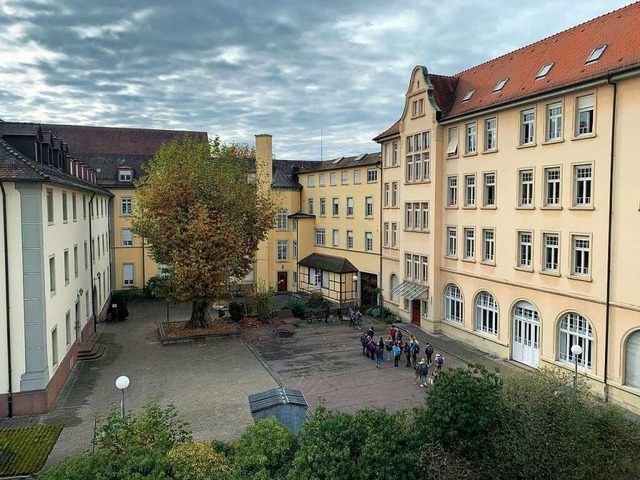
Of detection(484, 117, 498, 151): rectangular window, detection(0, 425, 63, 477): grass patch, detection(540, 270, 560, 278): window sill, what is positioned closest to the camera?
detection(0, 425, 63, 477): grass patch

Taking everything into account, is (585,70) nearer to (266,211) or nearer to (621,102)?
(621,102)

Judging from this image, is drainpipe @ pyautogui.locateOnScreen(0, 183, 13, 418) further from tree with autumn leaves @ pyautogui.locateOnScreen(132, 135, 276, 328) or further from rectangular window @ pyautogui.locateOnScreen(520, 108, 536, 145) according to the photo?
rectangular window @ pyautogui.locateOnScreen(520, 108, 536, 145)

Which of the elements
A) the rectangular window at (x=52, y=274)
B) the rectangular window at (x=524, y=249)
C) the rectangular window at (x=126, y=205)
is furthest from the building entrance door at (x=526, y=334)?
the rectangular window at (x=126, y=205)

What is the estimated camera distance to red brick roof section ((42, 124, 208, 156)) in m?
55.1

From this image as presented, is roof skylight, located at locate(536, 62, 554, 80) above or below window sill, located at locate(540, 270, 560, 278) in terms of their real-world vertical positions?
above

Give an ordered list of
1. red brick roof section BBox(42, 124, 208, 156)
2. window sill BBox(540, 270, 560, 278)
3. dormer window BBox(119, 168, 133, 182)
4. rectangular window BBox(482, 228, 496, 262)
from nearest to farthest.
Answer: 1. window sill BBox(540, 270, 560, 278)
2. rectangular window BBox(482, 228, 496, 262)
3. dormer window BBox(119, 168, 133, 182)
4. red brick roof section BBox(42, 124, 208, 156)

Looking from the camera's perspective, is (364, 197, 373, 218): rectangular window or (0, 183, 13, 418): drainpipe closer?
(0, 183, 13, 418): drainpipe

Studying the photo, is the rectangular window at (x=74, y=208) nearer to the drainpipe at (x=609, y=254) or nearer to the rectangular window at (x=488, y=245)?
the rectangular window at (x=488, y=245)

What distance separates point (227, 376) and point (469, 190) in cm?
1595

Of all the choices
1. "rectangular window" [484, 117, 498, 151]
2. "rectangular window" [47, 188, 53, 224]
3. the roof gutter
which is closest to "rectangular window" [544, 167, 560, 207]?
the roof gutter

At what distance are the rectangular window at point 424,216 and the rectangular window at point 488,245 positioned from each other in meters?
4.80

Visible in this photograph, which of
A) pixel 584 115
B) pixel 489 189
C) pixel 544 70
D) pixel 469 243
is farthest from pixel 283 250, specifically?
pixel 584 115

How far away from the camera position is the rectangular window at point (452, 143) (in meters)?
29.7

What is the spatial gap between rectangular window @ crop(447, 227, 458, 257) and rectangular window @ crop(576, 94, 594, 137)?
960 cm
